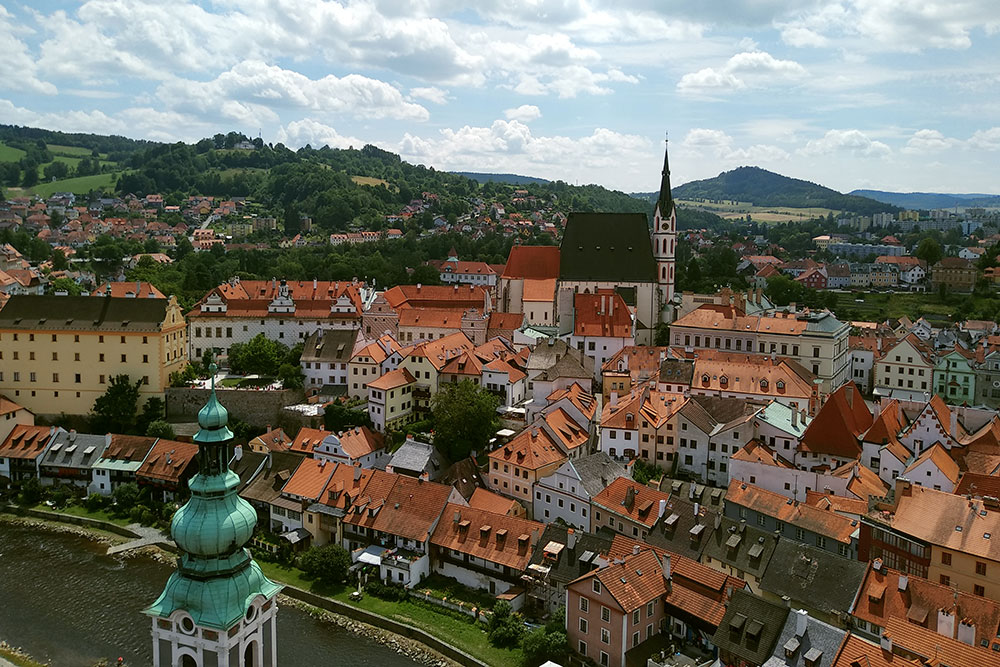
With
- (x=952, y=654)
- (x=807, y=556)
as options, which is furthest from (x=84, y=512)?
(x=952, y=654)

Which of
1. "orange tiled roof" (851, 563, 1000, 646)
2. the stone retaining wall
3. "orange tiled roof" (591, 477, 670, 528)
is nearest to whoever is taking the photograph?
"orange tiled roof" (851, 563, 1000, 646)

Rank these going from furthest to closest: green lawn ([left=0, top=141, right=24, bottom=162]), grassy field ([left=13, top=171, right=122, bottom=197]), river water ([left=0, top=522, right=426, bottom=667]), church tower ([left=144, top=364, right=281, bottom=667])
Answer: green lawn ([left=0, top=141, right=24, bottom=162]) → grassy field ([left=13, top=171, right=122, bottom=197]) → river water ([left=0, top=522, right=426, bottom=667]) → church tower ([left=144, top=364, right=281, bottom=667])

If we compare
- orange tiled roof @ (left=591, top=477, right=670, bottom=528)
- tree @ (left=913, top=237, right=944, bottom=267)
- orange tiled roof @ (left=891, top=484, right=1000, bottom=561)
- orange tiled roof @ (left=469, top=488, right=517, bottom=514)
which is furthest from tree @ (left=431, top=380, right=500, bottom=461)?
tree @ (left=913, top=237, right=944, bottom=267)

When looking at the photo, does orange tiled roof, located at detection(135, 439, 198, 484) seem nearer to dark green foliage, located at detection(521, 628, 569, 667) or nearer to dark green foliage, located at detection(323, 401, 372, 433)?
dark green foliage, located at detection(323, 401, 372, 433)

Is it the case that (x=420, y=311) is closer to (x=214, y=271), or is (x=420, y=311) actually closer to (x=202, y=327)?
(x=202, y=327)

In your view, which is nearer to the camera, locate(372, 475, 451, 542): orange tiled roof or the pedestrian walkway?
locate(372, 475, 451, 542): orange tiled roof

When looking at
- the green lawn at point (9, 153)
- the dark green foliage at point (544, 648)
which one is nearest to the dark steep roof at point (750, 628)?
the dark green foliage at point (544, 648)
